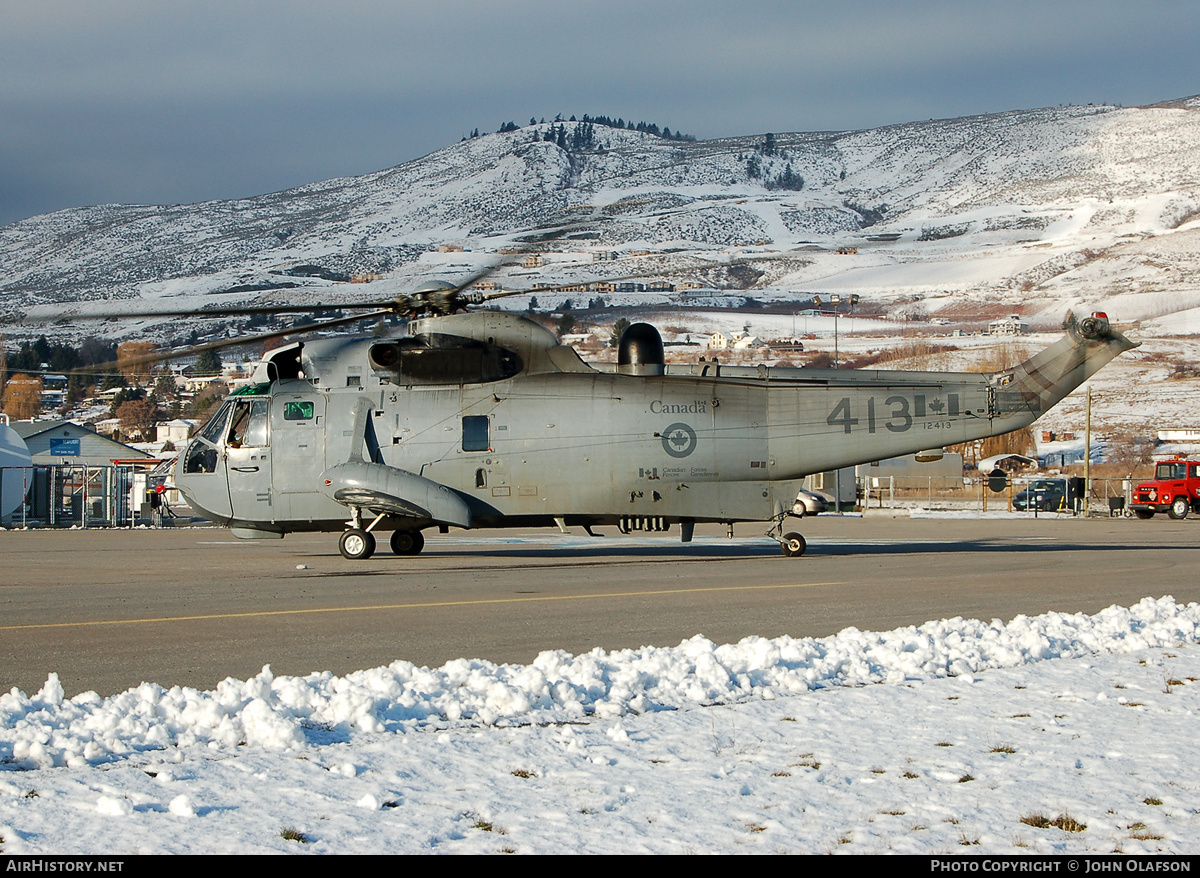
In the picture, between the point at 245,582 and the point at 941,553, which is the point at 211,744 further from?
the point at 941,553

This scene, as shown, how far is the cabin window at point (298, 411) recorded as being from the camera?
20.9 m

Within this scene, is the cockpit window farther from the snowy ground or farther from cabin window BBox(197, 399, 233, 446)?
the snowy ground

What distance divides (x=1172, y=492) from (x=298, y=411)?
1625 inches

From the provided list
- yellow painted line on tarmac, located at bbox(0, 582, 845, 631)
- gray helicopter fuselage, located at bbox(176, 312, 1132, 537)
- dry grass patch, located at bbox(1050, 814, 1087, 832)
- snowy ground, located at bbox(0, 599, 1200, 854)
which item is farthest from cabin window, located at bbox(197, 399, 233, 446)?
dry grass patch, located at bbox(1050, 814, 1087, 832)

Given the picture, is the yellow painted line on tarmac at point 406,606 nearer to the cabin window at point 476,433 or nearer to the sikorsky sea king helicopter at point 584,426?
the sikorsky sea king helicopter at point 584,426

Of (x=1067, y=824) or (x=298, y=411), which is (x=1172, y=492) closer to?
(x=298, y=411)

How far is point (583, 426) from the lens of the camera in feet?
65.4

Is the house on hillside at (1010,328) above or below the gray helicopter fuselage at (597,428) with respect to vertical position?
above

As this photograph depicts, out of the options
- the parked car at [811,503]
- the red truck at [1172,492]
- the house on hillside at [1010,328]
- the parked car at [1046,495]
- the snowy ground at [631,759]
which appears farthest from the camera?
the house on hillside at [1010,328]

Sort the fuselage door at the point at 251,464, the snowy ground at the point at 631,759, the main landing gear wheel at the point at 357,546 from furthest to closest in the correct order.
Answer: the fuselage door at the point at 251,464 < the main landing gear wheel at the point at 357,546 < the snowy ground at the point at 631,759

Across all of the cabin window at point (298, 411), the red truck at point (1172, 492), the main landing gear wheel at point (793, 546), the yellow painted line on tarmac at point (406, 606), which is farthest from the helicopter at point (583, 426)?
the red truck at point (1172, 492)

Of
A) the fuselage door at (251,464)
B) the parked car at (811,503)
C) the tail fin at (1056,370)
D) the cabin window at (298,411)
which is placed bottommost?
the parked car at (811,503)

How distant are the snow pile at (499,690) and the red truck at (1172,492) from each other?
43067 millimetres

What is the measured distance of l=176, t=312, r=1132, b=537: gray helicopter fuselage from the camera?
19.9 meters
